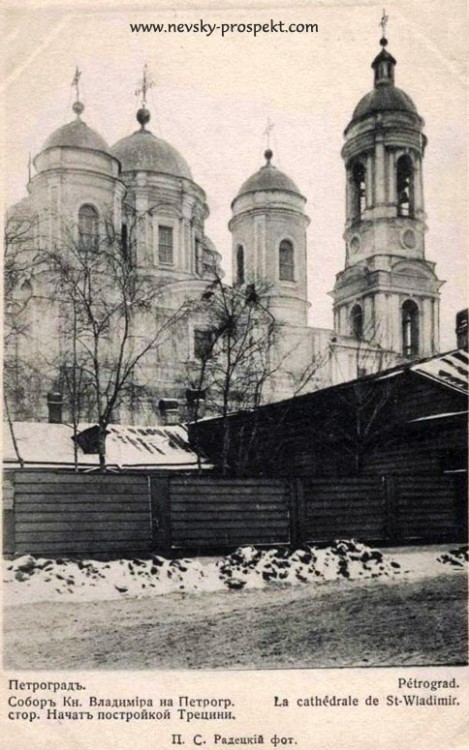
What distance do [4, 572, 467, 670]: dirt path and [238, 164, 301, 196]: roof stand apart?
20028 millimetres

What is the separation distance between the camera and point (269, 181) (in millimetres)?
26000

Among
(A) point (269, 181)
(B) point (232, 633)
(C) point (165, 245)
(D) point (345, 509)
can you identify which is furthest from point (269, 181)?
(B) point (232, 633)

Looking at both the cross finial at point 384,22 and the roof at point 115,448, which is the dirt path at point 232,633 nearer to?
the cross finial at point 384,22

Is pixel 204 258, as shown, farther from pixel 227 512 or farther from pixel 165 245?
pixel 227 512

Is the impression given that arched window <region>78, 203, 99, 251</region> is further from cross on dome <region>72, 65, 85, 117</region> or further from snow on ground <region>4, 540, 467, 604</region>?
snow on ground <region>4, 540, 467, 604</region>

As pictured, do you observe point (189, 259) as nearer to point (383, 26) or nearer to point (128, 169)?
point (128, 169)

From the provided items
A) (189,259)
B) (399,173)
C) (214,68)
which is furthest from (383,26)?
(189,259)

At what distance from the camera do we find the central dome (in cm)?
2594

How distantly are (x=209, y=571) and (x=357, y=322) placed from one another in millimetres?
15753

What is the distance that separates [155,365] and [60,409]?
4.05 metres

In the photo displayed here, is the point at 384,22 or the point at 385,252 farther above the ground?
the point at 385,252

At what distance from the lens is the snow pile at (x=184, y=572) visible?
6.96m

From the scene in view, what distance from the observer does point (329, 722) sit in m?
6.32

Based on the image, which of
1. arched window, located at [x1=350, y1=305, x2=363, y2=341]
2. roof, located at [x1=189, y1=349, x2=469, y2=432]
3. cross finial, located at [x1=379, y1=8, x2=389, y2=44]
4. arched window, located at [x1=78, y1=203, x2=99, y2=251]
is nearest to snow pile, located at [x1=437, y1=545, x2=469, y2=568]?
roof, located at [x1=189, y1=349, x2=469, y2=432]
